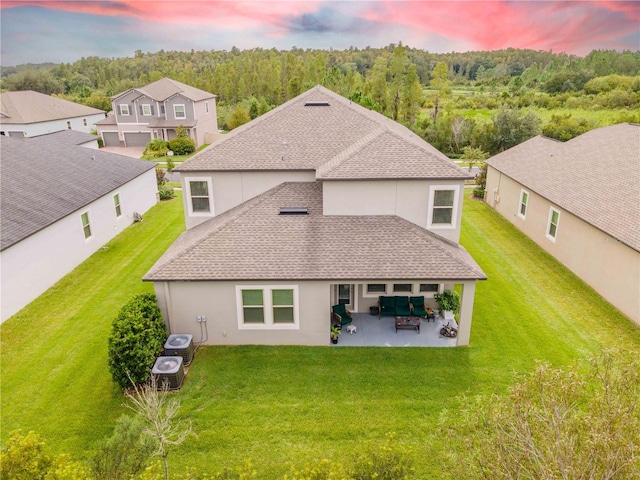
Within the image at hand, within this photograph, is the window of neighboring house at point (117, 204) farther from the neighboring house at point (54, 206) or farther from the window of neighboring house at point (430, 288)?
the window of neighboring house at point (430, 288)

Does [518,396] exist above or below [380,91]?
below

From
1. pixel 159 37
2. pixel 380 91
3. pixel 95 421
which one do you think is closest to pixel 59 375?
pixel 95 421

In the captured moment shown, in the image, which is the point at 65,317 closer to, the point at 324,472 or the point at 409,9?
the point at 324,472

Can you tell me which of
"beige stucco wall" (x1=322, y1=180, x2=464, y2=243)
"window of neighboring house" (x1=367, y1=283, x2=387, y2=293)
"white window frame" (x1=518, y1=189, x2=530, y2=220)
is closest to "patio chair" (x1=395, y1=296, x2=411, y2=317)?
"window of neighboring house" (x1=367, y1=283, x2=387, y2=293)

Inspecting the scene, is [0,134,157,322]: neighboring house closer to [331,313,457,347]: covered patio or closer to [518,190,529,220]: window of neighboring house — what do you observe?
[331,313,457,347]: covered patio

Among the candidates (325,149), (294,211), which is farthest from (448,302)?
(325,149)

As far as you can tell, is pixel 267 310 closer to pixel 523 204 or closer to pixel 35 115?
pixel 523 204
